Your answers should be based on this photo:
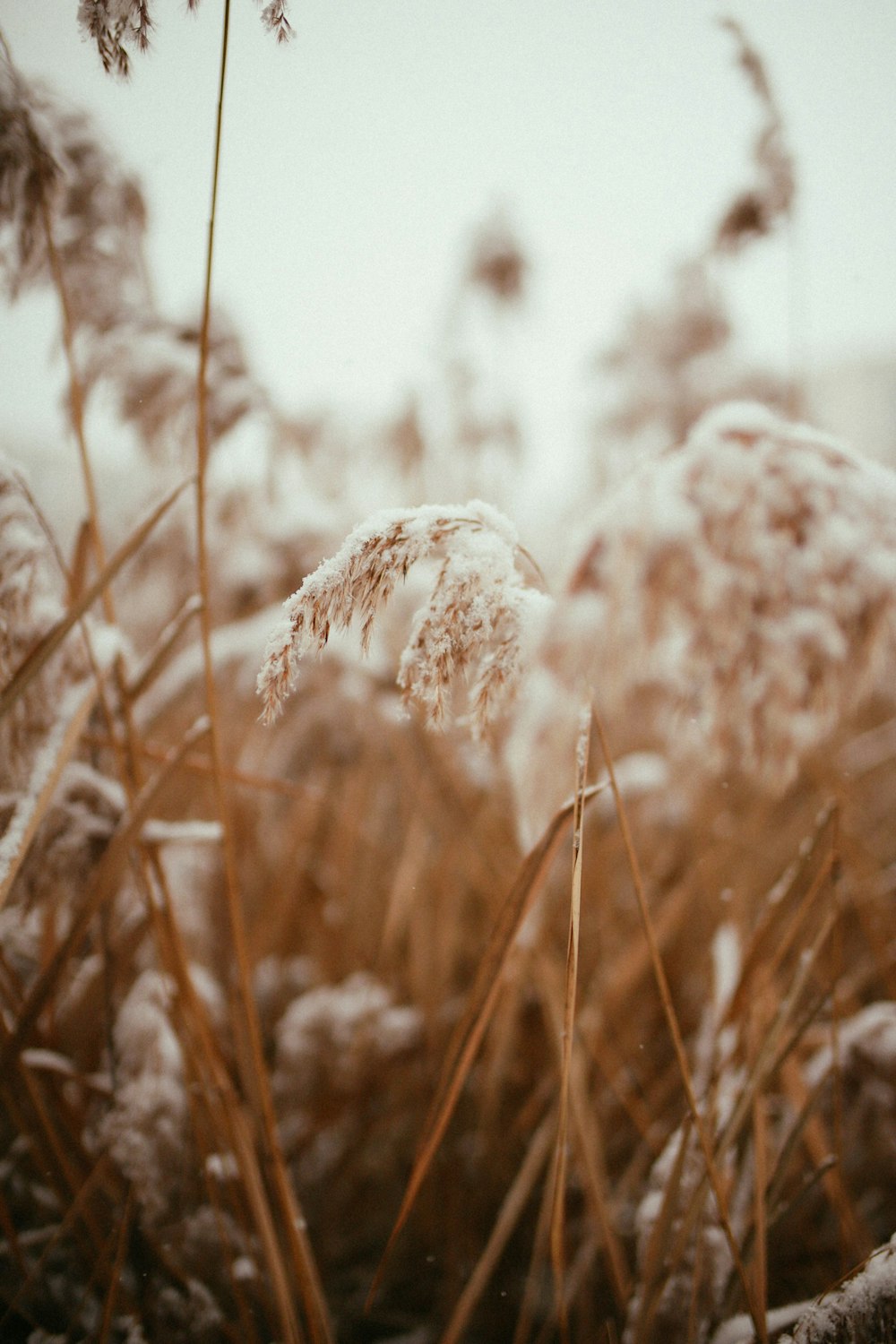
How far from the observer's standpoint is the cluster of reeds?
1.30 feet

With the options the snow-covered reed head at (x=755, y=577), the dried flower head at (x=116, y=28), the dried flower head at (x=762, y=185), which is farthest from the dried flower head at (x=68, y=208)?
the dried flower head at (x=762, y=185)

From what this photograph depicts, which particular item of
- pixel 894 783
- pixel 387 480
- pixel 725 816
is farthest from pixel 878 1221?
pixel 387 480

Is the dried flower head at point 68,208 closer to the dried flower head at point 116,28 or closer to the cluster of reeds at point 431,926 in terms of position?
the cluster of reeds at point 431,926

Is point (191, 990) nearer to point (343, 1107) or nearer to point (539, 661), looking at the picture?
point (539, 661)

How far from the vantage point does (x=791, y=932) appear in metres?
0.45

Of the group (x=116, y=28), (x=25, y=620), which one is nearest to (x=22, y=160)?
(x=116, y=28)

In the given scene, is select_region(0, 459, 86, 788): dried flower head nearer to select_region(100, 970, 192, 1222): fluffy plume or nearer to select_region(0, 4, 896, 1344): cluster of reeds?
select_region(0, 4, 896, 1344): cluster of reeds

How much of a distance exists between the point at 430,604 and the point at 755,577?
1.00 ft

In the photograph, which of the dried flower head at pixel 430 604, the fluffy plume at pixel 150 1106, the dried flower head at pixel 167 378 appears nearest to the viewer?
the dried flower head at pixel 430 604

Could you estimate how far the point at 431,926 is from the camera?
929 mm

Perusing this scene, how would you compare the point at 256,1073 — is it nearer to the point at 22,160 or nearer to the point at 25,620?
the point at 25,620

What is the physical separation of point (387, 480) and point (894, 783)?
5.59 ft

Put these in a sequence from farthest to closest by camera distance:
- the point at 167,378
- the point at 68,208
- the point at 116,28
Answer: the point at 167,378
the point at 68,208
the point at 116,28

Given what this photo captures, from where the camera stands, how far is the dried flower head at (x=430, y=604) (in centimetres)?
31
